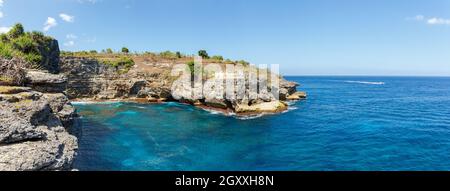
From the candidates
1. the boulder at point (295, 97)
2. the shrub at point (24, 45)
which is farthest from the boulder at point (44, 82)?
the boulder at point (295, 97)

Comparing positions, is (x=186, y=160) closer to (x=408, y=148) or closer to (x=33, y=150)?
(x=33, y=150)

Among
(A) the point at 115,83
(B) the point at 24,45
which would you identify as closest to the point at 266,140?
(B) the point at 24,45

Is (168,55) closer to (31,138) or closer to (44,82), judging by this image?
(44,82)

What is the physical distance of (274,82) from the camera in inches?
2559

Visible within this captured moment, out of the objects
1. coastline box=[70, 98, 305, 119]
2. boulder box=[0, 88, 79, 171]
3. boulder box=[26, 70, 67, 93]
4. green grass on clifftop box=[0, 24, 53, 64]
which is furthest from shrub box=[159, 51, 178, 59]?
boulder box=[0, 88, 79, 171]

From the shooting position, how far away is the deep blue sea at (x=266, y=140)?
86.5 ft

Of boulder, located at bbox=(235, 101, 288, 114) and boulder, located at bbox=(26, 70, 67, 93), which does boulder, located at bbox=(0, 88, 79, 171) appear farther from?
boulder, located at bbox=(235, 101, 288, 114)

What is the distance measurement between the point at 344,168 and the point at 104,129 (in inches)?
1201

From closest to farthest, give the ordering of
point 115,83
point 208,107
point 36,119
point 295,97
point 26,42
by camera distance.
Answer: point 36,119, point 26,42, point 208,107, point 115,83, point 295,97

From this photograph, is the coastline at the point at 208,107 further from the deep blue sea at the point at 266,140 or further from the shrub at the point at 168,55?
the shrub at the point at 168,55

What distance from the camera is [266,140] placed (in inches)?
1379

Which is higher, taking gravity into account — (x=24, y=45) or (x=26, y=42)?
(x=26, y=42)

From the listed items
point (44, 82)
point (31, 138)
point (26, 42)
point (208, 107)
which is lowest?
point (208, 107)
